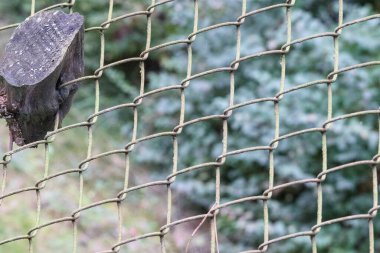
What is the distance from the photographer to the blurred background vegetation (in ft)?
12.2

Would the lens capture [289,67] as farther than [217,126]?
No

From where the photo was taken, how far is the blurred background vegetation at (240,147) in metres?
3.73

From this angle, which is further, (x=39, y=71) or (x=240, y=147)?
(x=240, y=147)

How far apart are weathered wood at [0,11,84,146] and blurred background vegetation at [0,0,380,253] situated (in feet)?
6.03

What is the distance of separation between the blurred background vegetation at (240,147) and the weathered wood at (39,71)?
72.4 inches

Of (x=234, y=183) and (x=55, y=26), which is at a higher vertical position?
(x=234, y=183)

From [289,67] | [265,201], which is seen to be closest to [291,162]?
[289,67]

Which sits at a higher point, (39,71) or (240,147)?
(240,147)

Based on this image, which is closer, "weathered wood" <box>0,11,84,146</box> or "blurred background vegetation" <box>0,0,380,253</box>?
"weathered wood" <box>0,11,84,146</box>

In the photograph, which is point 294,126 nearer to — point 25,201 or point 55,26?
point 25,201

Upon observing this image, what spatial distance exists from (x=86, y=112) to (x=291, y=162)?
1521 millimetres

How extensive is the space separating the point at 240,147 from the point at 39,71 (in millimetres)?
2547

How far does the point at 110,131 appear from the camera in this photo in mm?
4848

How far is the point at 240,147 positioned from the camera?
157 inches
